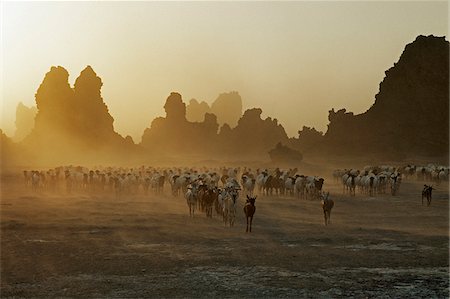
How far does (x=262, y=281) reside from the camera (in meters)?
14.1

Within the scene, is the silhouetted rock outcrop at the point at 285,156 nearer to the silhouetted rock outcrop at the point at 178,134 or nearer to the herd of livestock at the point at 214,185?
the herd of livestock at the point at 214,185

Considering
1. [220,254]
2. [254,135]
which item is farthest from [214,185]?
[254,135]

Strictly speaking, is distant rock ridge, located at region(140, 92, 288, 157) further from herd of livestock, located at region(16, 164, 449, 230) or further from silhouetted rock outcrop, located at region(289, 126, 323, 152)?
herd of livestock, located at region(16, 164, 449, 230)

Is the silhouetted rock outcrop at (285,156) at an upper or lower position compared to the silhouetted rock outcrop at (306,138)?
lower

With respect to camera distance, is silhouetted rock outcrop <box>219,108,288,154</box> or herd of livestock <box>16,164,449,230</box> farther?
silhouetted rock outcrop <box>219,108,288,154</box>

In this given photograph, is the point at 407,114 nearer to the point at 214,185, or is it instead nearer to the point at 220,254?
the point at 214,185

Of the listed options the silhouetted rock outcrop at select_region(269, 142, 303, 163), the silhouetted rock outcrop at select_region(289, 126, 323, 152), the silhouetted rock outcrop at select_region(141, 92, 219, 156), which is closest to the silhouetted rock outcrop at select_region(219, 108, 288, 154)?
the silhouetted rock outcrop at select_region(141, 92, 219, 156)

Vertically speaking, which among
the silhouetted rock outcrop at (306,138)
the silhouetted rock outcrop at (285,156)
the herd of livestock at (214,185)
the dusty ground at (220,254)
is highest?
the silhouetted rock outcrop at (306,138)

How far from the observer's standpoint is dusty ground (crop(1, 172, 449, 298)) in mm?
13531

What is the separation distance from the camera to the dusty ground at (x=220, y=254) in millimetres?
13531

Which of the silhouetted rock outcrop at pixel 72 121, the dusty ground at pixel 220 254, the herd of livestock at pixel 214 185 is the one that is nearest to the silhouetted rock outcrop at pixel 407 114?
the herd of livestock at pixel 214 185

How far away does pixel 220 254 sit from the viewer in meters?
17.5

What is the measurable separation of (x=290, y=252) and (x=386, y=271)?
3868 mm

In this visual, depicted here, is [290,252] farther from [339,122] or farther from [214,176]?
[339,122]
